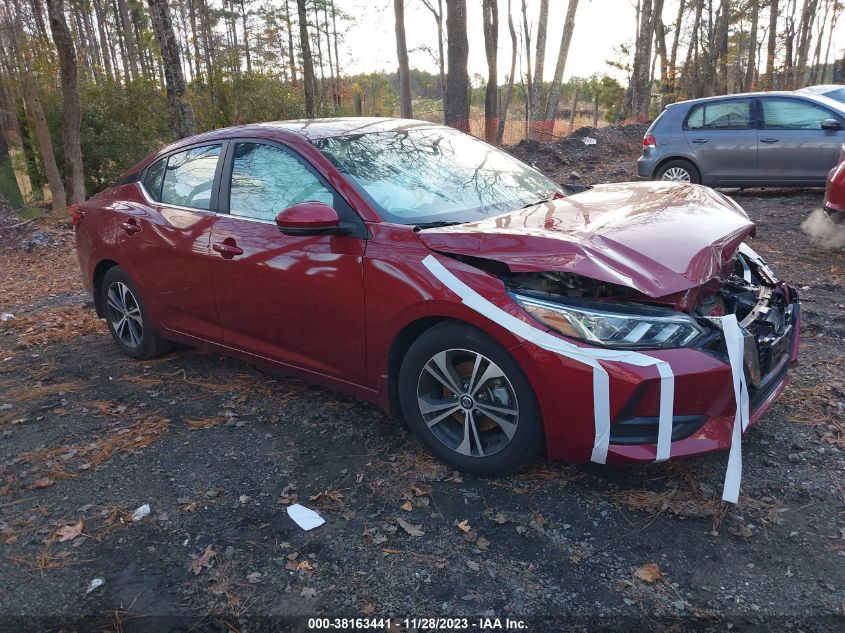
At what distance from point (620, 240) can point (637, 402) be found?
758mm

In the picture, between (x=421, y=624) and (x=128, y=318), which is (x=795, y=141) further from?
(x=421, y=624)

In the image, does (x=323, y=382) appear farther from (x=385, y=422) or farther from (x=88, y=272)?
(x=88, y=272)

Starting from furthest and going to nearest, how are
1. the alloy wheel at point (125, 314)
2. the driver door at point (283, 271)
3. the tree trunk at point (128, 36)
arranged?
the tree trunk at point (128, 36) → the alloy wheel at point (125, 314) → the driver door at point (283, 271)

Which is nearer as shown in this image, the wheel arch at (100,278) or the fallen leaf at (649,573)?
the fallen leaf at (649,573)

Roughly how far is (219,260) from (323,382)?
100 cm

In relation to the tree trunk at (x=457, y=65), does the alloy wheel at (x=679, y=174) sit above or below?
below

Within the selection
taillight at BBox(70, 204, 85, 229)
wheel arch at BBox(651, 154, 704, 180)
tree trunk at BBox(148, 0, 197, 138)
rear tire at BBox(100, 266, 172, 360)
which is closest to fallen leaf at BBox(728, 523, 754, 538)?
rear tire at BBox(100, 266, 172, 360)

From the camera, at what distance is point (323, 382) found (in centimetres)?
373

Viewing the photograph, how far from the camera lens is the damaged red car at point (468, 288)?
8.93 ft

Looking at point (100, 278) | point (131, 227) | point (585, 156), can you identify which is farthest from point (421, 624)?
point (585, 156)

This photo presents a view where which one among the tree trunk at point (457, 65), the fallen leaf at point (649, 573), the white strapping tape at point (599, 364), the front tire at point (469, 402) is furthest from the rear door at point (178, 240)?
the tree trunk at point (457, 65)

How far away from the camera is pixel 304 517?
2.99 metres

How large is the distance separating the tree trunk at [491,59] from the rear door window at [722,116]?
35.4ft

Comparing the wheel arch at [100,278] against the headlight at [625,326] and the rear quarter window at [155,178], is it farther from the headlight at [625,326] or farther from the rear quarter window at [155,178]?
the headlight at [625,326]
